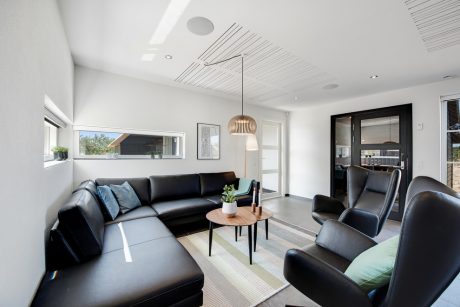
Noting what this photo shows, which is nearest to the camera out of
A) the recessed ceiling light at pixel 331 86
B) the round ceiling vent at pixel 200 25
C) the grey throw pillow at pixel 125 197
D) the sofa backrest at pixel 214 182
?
the round ceiling vent at pixel 200 25

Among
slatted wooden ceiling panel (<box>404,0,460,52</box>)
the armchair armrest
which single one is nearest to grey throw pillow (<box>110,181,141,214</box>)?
the armchair armrest

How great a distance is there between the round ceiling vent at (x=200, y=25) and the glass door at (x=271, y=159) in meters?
3.50

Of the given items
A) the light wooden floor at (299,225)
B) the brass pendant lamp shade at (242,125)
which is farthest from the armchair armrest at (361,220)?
the brass pendant lamp shade at (242,125)

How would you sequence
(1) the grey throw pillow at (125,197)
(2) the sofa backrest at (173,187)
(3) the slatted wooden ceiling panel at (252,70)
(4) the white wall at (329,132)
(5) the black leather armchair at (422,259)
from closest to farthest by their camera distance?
(5) the black leather armchair at (422,259) < (3) the slatted wooden ceiling panel at (252,70) < (1) the grey throw pillow at (125,197) < (2) the sofa backrest at (173,187) < (4) the white wall at (329,132)

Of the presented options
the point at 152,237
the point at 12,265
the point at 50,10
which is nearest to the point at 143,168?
the point at 152,237

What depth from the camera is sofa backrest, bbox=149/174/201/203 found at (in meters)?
3.14

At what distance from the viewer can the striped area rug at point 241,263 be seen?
66.0 inches

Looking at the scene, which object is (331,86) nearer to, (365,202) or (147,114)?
(365,202)

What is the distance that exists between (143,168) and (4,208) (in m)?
2.62

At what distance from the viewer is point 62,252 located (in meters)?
1.38

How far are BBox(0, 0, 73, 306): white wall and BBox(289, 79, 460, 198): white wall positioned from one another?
16.5ft

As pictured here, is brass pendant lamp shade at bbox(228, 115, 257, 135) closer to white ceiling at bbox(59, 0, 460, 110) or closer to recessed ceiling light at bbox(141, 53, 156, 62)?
white ceiling at bbox(59, 0, 460, 110)

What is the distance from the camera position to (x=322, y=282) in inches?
43.3

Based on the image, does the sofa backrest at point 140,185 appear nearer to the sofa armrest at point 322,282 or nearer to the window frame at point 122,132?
the window frame at point 122,132
